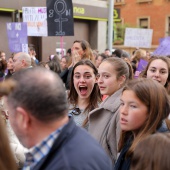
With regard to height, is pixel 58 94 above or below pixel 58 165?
above

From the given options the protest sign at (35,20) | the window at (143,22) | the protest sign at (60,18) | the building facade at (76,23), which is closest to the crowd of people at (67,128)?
the protest sign at (60,18)

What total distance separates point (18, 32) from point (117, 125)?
601 centimetres

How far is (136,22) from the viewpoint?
110ft

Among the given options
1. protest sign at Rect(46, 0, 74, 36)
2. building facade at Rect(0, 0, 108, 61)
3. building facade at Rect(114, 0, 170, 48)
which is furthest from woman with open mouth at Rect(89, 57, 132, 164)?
building facade at Rect(114, 0, 170, 48)

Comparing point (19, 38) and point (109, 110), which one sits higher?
point (19, 38)

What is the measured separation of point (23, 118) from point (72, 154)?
30 centimetres

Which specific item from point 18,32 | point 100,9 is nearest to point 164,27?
point 100,9

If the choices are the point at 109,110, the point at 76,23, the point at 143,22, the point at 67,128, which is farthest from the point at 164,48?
the point at 143,22

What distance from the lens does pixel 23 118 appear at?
187 cm

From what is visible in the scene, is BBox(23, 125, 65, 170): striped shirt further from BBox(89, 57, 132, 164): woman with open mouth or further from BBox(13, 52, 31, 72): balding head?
BBox(13, 52, 31, 72): balding head

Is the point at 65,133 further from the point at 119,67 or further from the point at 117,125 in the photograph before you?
the point at 119,67

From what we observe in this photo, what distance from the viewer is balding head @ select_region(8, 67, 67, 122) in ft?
6.08

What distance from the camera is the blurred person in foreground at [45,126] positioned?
6.04 feet

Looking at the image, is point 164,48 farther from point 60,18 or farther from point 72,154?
Answer: point 72,154
